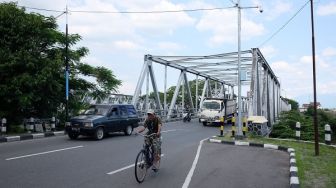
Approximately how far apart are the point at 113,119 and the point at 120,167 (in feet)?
28.0

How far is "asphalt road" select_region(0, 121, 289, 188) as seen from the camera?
8.09 m

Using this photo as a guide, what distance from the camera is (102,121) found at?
683 inches

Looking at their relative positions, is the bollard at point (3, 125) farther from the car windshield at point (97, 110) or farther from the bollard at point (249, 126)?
the bollard at point (249, 126)

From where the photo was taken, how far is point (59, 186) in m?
7.46

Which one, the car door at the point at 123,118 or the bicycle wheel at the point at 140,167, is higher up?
the car door at the point at 123,118

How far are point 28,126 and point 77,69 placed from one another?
497 cm

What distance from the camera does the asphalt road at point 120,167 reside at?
319 inches

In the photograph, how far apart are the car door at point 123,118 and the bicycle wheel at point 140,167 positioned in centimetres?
1041

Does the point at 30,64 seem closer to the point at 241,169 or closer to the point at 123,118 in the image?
the point at 123,118

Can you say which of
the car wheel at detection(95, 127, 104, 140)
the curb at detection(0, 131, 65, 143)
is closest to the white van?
the curb at detection(0, 131, 65, 143)

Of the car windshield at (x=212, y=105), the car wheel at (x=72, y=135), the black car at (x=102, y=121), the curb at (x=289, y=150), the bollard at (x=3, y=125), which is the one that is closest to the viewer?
the curb at (x=289, y=150)

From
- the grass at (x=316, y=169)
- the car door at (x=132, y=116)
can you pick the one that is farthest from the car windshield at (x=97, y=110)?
the grass at (x=316, y=169)

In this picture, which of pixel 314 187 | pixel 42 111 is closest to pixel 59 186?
pixel 314 187

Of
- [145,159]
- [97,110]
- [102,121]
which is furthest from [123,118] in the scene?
[145,159]
